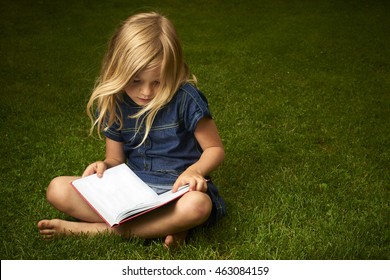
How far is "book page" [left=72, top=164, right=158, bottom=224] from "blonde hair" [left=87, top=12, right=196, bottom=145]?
25 centimetres

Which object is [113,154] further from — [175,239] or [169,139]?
[175,239]

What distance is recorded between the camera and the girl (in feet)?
8.25

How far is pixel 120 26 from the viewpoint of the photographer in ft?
8.78

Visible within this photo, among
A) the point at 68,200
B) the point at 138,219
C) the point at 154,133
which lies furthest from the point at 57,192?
the point at 154,133

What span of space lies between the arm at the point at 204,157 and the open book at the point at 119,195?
6 cm

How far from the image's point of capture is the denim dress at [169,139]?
2680 millimetres

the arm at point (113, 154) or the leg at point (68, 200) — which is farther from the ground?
the arm at point (113, 154)

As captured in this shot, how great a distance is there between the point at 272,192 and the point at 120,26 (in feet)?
4.49

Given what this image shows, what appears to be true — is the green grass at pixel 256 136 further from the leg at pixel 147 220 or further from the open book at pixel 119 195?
the open book at pixel 119 195

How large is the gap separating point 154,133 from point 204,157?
1.00 feet

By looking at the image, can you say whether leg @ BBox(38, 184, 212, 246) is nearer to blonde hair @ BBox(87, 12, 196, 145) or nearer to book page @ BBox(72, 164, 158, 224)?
book page @ BBox(72, 164, 158, 224)

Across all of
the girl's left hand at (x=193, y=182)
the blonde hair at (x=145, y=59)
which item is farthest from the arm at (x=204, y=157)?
the blonde hair at (x=145, y=59)

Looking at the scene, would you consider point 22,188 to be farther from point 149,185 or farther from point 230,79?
point 230,79

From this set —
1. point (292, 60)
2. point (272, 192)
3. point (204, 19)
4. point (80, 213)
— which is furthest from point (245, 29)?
point (80, 213)
